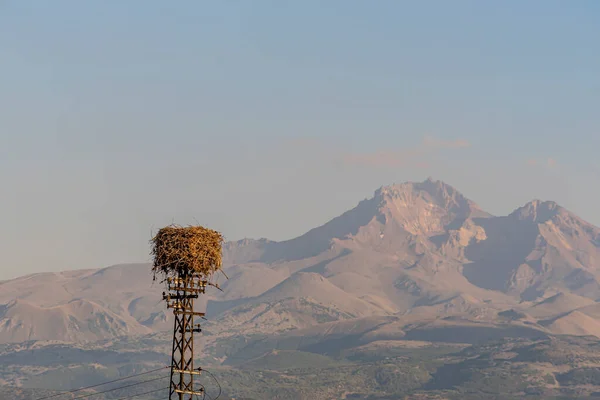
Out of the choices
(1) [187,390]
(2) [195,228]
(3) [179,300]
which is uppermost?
(2) [195,228]

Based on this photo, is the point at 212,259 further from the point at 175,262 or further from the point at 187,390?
the point at 187,390

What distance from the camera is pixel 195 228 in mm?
65000

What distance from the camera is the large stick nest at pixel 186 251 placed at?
64250 millimetres

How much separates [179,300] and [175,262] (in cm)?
247

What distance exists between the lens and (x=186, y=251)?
211 ft

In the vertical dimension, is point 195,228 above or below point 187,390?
above

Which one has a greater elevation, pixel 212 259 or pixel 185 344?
pixel 212 259

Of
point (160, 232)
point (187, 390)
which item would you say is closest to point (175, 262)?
point (160, 232)

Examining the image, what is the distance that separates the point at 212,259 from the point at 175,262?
2124mm

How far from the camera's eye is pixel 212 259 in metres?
65.1

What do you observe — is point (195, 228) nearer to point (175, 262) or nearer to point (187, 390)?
point (175, 262)

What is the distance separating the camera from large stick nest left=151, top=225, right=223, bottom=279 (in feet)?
211

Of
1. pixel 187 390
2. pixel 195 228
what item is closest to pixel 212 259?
pixel 195 228

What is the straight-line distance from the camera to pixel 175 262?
6469 centimetres
